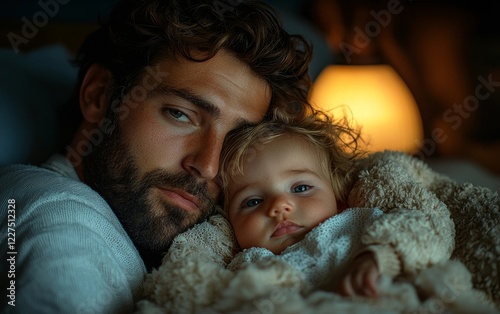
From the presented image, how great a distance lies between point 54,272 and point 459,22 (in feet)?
6.87

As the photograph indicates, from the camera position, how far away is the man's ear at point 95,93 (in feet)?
4.12

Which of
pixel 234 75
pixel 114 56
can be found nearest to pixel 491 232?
pixel 234 75

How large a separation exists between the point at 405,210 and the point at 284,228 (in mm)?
243

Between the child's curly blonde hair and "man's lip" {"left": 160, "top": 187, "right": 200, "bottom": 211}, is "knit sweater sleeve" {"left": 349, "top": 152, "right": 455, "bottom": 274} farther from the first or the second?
"man's lip" {"left": 160, "top": 187, "right": 200, "bottom": 211}

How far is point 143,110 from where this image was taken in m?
1.12

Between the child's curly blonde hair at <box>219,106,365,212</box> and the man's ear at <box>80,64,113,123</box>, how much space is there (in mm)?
383

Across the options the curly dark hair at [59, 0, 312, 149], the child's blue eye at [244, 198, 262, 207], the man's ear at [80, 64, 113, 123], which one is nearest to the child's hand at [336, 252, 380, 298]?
the child's blue eye at [244, 198, 262, 207]

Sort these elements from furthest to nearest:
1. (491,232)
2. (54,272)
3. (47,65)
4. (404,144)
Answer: (404,144), (47,65), (491,232), (54,272)

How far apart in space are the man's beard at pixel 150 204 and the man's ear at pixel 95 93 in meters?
0.20

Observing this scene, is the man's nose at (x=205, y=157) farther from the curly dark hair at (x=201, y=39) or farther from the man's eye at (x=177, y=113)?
the curly dark hair at (x=201, y=39)

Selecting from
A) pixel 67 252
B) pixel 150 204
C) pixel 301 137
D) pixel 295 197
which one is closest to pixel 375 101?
pixel 301 137

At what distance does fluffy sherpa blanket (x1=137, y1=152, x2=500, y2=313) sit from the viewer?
2.17 feet

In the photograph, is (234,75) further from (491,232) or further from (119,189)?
(491,232)

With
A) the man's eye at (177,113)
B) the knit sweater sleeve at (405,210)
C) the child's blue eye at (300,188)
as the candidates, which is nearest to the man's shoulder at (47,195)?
the man's eye at (177,113)
